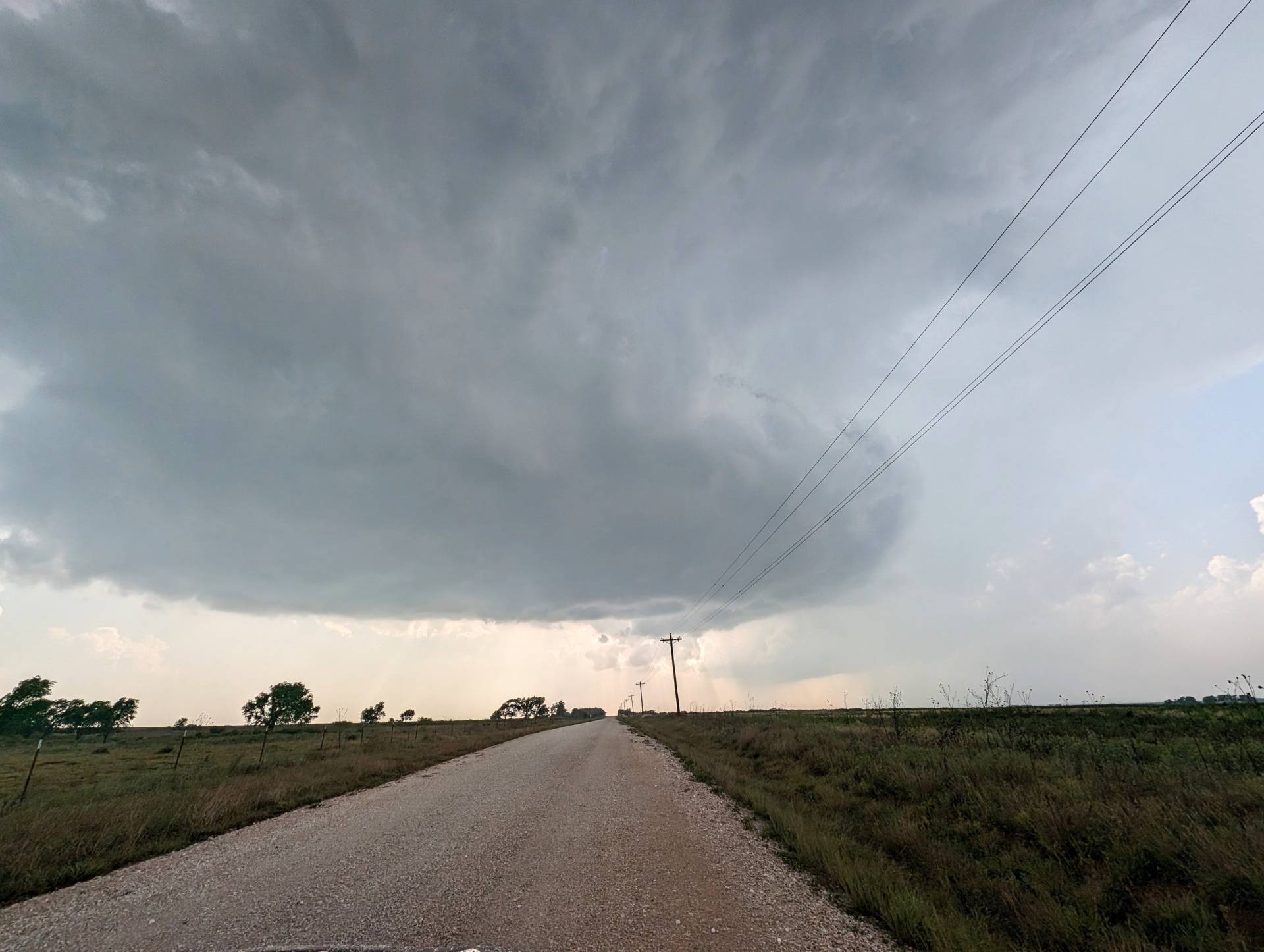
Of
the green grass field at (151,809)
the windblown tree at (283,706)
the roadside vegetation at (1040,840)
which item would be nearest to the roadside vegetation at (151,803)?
the green grass field at (151,809)

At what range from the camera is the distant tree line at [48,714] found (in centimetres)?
11281

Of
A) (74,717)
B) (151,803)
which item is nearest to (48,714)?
(74,717)

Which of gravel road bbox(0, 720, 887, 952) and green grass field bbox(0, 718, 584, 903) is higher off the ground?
green grass field bbox(0, 718, 584, 903)

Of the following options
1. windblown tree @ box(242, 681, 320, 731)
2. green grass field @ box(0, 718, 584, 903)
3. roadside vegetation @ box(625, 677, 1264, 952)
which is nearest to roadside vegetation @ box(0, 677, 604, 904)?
green grass field @ box(0, 718, 584, 903)

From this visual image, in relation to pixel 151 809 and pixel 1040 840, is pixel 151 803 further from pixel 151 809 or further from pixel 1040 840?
pixel 1040 840

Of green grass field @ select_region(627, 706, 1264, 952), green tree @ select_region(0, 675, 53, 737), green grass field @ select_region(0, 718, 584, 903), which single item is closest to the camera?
green grass field @ select_region(627, 706, 1264, 952)

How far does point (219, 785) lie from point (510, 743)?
76.3 feet

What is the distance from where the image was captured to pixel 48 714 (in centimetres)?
11956

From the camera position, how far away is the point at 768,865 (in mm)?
7887

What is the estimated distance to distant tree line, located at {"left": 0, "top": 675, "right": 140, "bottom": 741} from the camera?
112812mm

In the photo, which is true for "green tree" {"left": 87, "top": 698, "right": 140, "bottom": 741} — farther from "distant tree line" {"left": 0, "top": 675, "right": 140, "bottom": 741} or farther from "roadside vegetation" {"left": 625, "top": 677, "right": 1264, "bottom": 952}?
"roadside vegetation" {"left": 625, "top": 677, "right": 1264, "bottom": 952}

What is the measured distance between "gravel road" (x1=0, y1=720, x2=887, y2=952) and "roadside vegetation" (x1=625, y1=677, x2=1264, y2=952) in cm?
94

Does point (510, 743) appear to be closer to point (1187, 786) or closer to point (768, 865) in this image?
point (768, 865)

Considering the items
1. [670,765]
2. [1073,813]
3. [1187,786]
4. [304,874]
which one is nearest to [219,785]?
[304,874]
